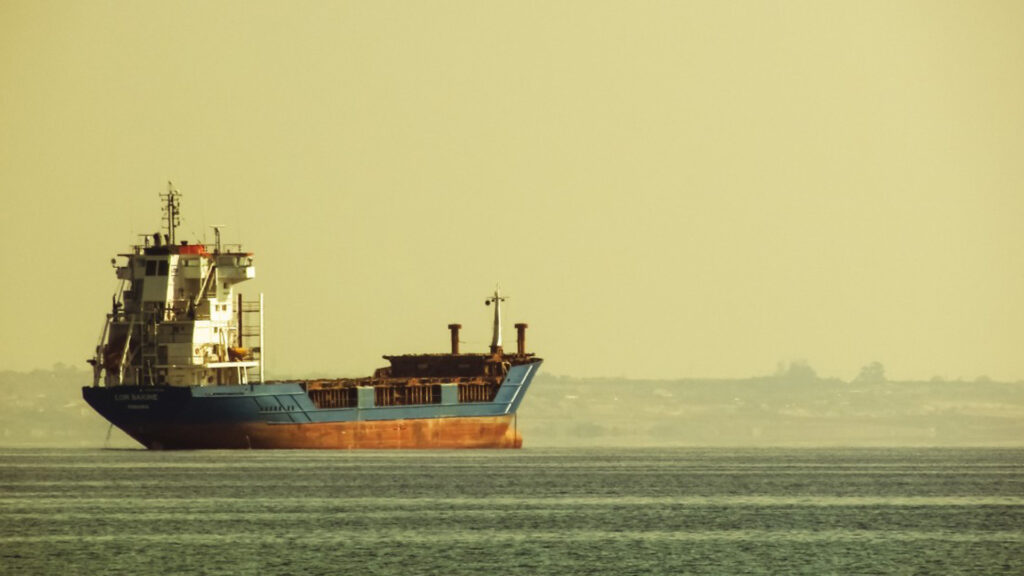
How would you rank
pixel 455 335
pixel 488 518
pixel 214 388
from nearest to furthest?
1. pixel 488 518
2. pixel 214 388
3. pixel 455 335

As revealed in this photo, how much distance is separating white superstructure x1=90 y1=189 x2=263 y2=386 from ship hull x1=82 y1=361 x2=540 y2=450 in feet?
9.26

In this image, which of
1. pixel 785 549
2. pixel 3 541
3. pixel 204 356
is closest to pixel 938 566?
pixel 785 549

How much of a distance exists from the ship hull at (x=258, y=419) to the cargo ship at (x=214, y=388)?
0.05m

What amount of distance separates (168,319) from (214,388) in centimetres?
596

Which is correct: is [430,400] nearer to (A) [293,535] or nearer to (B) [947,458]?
(B) [947,458]

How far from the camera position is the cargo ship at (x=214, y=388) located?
4026 inches

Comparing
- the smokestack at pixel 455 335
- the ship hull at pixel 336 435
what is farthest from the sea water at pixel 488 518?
the smokestack at pixel 455 335

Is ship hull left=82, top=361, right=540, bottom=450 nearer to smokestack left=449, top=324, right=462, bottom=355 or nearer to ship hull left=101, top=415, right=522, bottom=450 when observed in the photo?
ship hull left=101, top=415, right=522, bottom=450

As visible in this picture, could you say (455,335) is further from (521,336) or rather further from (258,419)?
(258,419)

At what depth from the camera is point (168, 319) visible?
105 meters

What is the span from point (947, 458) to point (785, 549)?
80.8m

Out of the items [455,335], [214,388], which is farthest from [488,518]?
[455,335]

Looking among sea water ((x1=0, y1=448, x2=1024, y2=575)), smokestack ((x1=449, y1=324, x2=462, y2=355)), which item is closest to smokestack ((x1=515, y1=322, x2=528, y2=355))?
smokestack ((x1=449, y1=324, x2=462, y2=355))

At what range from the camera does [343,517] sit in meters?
68.3
